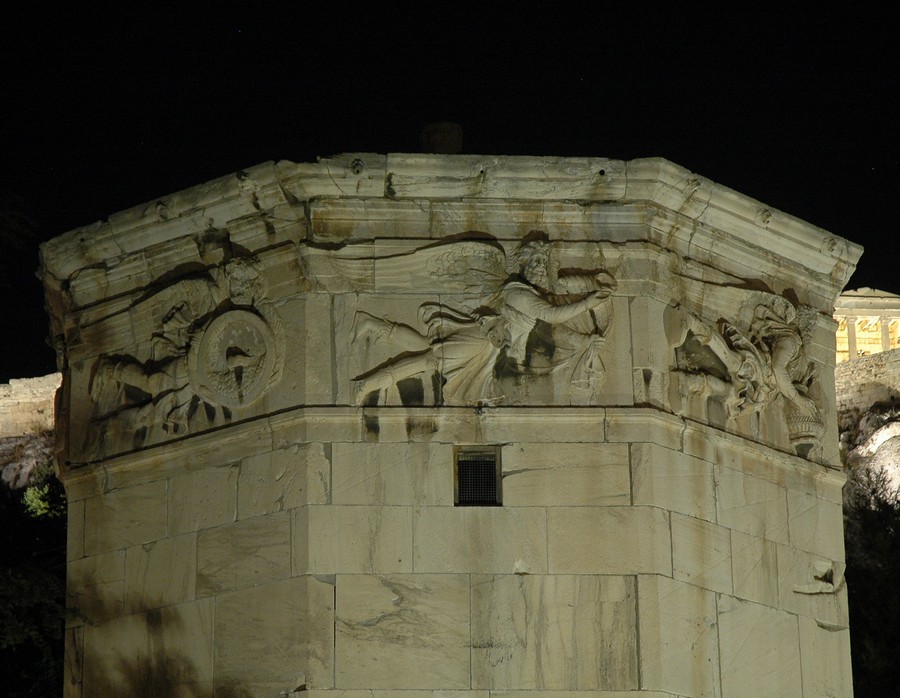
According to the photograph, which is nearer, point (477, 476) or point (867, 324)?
point (477, 476)

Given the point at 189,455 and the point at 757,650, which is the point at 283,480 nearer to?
the point at 189,455

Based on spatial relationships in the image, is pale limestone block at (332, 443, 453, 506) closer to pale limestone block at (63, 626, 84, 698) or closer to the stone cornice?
the stone cornice

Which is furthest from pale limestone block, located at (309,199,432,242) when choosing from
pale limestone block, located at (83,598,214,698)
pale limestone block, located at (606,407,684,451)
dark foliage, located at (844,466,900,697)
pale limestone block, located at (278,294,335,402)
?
dark foliage, located at (844,466,900,697)

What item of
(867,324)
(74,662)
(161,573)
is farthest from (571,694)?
(867,324)

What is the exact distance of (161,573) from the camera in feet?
40.0

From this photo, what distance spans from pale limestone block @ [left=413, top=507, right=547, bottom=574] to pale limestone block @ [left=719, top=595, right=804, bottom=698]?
1.40 metres

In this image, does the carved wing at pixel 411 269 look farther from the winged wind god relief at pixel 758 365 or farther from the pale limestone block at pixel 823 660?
the pale limestone block at pixel 823 660

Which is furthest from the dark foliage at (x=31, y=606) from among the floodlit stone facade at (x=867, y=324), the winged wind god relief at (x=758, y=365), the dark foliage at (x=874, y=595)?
the floodlit stone facade at (x=867, y=324)

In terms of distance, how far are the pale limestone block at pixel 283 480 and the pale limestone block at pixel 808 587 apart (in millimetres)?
3377

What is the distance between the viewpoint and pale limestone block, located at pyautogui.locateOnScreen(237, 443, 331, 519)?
1159 cm

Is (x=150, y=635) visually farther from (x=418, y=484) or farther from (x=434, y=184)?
(x=434, y=184)

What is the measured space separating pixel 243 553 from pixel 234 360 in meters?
1.40

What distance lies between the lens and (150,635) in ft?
39.8

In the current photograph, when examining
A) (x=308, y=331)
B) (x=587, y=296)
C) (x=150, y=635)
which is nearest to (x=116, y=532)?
(x=150, y=635)
